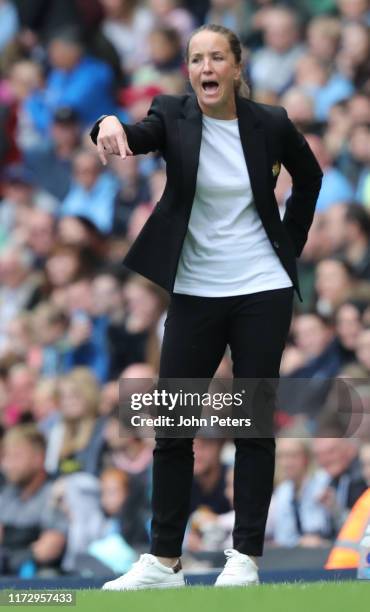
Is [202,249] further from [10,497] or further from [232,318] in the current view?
[10,497]

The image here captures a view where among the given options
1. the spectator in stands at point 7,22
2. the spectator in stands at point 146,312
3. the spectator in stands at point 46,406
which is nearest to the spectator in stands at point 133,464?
the spectator in stands at point 146,312

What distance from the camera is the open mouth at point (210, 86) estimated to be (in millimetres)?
6336

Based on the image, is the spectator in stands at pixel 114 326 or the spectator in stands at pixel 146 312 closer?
the spectator in stands at pixel 146 312

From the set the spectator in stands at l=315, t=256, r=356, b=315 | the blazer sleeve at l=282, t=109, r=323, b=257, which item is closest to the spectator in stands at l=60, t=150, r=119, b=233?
the spectator in stands at l=315, t=256, r=356, b=315

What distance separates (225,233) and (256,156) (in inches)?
12.0

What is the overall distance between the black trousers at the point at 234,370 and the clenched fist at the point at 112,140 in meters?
0.68

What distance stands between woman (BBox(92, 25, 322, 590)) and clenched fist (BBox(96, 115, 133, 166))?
0.19 meters

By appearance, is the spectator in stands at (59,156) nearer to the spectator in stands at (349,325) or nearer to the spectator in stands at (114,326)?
the spectator in stands at (114,326)

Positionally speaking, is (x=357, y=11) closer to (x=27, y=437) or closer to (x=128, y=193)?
(x=128, y=193)

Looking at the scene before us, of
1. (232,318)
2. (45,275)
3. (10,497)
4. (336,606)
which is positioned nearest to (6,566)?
(10,497)

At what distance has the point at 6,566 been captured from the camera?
1051cm

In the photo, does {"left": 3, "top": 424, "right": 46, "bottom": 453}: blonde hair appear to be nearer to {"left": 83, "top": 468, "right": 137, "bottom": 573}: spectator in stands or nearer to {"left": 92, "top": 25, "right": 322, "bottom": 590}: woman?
{"left": 83, "top": 468, "right": 137, "bottom": 573}: spectator in stands

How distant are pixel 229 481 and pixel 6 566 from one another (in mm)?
1553

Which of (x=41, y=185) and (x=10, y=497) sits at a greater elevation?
(x=41, y=185)
